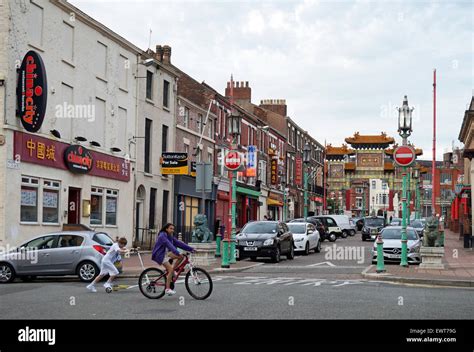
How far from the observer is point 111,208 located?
3306cm

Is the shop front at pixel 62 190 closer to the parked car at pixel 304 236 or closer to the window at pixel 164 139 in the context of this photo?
the window at pixel 164 139

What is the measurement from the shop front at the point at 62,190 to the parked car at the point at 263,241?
6.33m

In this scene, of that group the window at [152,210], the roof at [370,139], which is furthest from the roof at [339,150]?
the window at [152,210]

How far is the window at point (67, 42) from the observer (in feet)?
94.0

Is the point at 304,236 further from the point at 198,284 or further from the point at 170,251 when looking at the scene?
the point at 198,284

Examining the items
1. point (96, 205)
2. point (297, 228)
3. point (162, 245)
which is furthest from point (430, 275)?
point (96, 205)

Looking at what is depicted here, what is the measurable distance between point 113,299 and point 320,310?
187 inches

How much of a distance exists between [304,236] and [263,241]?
6562 mm

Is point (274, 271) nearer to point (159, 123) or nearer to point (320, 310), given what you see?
point (320, 310)

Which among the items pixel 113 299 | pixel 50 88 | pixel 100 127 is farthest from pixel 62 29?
pixel 113 299

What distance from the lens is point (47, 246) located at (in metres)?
20.8

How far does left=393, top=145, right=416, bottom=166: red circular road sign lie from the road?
5235 millimetres
